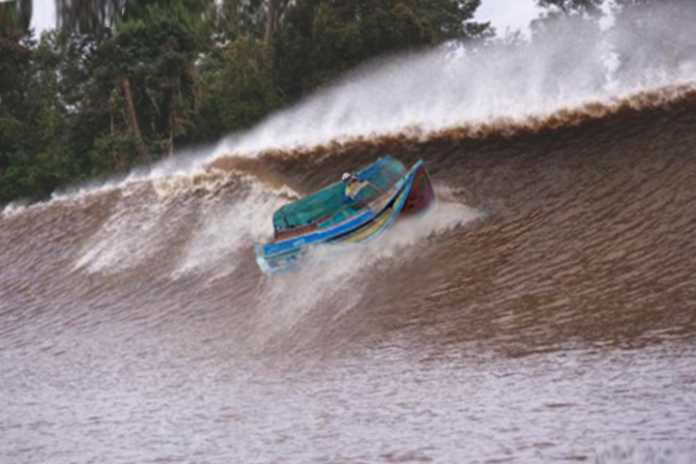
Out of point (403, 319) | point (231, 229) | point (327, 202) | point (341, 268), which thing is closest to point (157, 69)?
point (231, 229)

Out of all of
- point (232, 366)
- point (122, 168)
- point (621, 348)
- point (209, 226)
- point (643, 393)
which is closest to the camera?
point (643, 393)

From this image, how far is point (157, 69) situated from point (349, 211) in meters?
26.0

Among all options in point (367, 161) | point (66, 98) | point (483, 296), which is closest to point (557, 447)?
point (483, 296)

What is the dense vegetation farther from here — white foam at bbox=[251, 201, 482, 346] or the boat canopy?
white foam at bbox=[251, 201, 482, 346]

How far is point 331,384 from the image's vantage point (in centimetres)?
984

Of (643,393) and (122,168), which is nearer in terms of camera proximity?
(643,393)

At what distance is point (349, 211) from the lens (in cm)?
1529

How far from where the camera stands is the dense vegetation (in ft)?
119

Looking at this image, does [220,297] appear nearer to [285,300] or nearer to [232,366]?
[285,300]

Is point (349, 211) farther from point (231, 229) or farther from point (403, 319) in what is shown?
point (403, 319)

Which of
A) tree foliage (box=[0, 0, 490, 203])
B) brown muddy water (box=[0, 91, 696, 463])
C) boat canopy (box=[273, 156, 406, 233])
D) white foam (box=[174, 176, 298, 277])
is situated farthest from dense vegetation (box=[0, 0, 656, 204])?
boat canopy (box=[273, 156, 406, 233])

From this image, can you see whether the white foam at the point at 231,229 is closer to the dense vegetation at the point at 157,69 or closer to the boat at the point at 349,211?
the boat at the point at 349,211

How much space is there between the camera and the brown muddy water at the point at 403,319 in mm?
7977

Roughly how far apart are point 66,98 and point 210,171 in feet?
99.8
